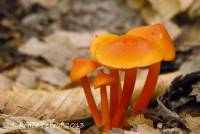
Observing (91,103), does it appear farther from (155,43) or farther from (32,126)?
(155,43)

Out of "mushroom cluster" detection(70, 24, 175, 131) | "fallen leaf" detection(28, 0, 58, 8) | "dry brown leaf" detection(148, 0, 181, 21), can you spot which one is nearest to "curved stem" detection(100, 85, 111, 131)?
"mushroom cluster" detection(70, 24, 175, 131)

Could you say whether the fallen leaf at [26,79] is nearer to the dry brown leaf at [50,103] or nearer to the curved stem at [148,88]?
the dry brown leaf at [50,103]

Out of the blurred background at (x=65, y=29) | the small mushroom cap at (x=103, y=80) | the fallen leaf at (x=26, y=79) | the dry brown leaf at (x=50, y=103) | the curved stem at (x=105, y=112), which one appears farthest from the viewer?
the blurred background at (x=65, y=29)

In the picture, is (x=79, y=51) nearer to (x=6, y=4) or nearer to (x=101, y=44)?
(x=6, y=4)

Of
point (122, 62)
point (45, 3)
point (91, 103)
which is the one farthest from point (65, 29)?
point (122, 62)

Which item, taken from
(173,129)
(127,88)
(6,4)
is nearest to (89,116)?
(127,88)

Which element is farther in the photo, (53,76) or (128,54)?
(53,76)

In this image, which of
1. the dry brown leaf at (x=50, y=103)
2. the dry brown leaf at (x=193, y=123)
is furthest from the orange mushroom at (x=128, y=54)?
the dry brown leaf at (x=50, y=103)
